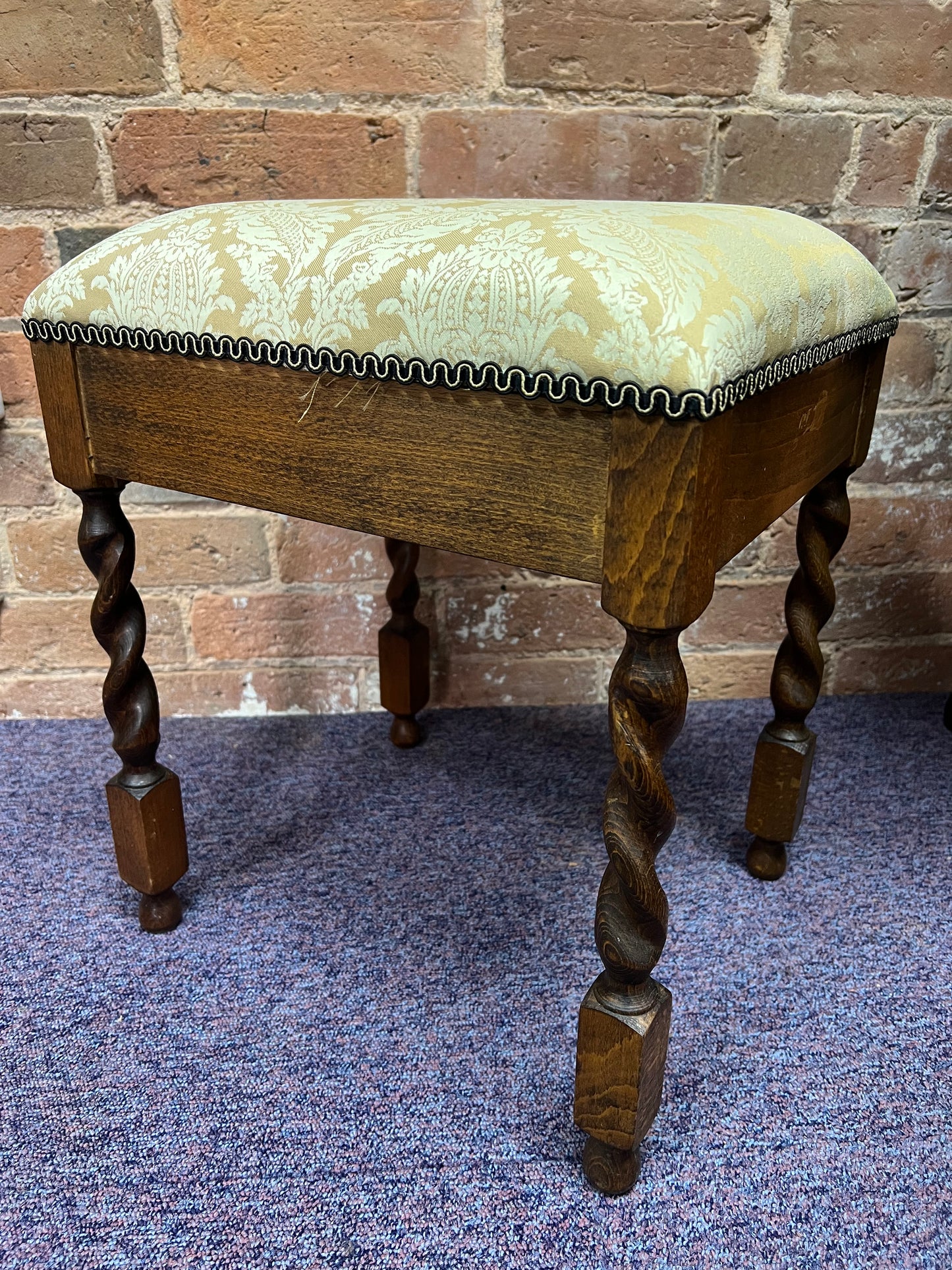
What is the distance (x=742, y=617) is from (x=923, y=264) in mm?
518

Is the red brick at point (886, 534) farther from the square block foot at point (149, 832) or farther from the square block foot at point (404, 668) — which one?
the square block foot at point (149, 832)

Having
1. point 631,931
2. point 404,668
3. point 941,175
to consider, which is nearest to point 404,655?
point 404,668

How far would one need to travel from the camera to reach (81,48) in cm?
114

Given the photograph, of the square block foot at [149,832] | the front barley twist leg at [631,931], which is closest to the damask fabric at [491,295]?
the front barley twist leg at [631,931]

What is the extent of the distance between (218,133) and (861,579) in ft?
3.43

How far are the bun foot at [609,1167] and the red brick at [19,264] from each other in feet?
3.75

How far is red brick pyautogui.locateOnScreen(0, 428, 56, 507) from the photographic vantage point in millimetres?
1295

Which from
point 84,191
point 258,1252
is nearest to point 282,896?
point 258,1252

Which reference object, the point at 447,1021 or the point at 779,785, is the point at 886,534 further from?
the point at 447,1021

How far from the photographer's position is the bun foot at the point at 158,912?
99cm

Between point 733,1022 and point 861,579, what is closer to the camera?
point 733,1022

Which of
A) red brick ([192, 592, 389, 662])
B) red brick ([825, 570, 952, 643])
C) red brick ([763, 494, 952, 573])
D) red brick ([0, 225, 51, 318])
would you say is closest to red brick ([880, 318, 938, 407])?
red brick ([763, 494, 952, 573])

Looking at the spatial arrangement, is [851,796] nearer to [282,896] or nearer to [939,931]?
[939,931]

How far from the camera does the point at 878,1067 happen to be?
33.0 inches
